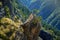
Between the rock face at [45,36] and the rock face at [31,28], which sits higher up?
the rock face at [45,36]

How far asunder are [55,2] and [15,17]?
227 centimetres

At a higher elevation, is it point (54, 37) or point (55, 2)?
point (55, 2)

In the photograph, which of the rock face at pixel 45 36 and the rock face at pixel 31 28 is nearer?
the rock face at pixel 31 28

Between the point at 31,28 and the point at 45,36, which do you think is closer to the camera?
the point at 31,28

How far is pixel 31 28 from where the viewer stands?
292 inches

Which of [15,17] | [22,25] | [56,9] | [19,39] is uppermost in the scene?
[56,9]

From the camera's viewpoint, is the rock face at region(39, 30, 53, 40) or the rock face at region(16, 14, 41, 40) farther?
the rock face at region(39, 30, 53, 40)

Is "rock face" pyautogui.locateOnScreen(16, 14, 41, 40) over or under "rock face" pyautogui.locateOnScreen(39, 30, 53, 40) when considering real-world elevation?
under

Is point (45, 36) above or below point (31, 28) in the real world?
above

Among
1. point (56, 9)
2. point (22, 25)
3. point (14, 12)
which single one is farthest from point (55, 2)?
point (22, 25)

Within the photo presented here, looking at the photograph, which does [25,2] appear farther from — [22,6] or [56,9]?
[56,9]

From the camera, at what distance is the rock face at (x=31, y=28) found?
7273 millimetres

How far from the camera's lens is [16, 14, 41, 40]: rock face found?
23.9 ft

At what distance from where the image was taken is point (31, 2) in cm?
937
